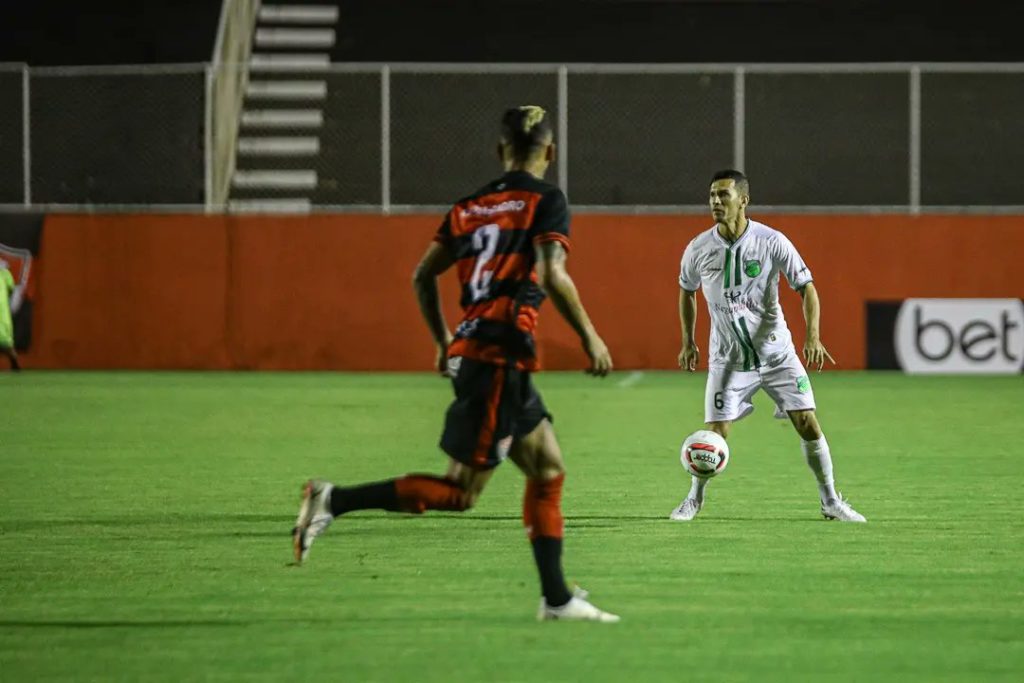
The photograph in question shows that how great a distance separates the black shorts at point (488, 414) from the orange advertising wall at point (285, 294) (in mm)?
16263

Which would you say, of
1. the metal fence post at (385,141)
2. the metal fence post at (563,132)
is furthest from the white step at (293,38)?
the metal fence post at (563,132)

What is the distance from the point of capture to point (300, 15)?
97.7 feet

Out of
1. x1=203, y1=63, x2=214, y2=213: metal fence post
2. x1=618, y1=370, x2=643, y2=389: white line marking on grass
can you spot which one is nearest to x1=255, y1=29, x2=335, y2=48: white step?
x1=203, y1=63, x2=214, y2=213: metal fence post

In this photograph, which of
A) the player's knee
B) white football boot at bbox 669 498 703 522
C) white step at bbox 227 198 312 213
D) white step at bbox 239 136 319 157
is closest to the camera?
white football boot at bbox 669 498 703 522

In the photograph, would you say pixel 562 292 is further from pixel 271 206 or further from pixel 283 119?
pixel 283 119

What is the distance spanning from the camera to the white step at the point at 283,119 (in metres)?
26.7

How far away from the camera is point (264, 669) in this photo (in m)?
5.91

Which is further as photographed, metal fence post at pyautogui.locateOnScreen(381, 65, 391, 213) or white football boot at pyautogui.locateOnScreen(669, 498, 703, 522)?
metal fence post at pyautogui.locateOnScreen(381, 65, 391, 213)

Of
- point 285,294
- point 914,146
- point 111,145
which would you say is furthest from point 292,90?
point 914,146

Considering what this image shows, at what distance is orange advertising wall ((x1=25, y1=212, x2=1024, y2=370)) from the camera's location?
23.2m

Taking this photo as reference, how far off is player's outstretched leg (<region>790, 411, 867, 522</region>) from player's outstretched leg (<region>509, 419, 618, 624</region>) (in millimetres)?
3245

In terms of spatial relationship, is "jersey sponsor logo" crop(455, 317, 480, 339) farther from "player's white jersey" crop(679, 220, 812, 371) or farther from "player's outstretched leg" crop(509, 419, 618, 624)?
"player's white jersey" crop(679, 220, 812, 371)

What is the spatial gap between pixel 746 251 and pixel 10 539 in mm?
4178

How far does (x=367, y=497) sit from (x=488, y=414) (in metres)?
0.68
